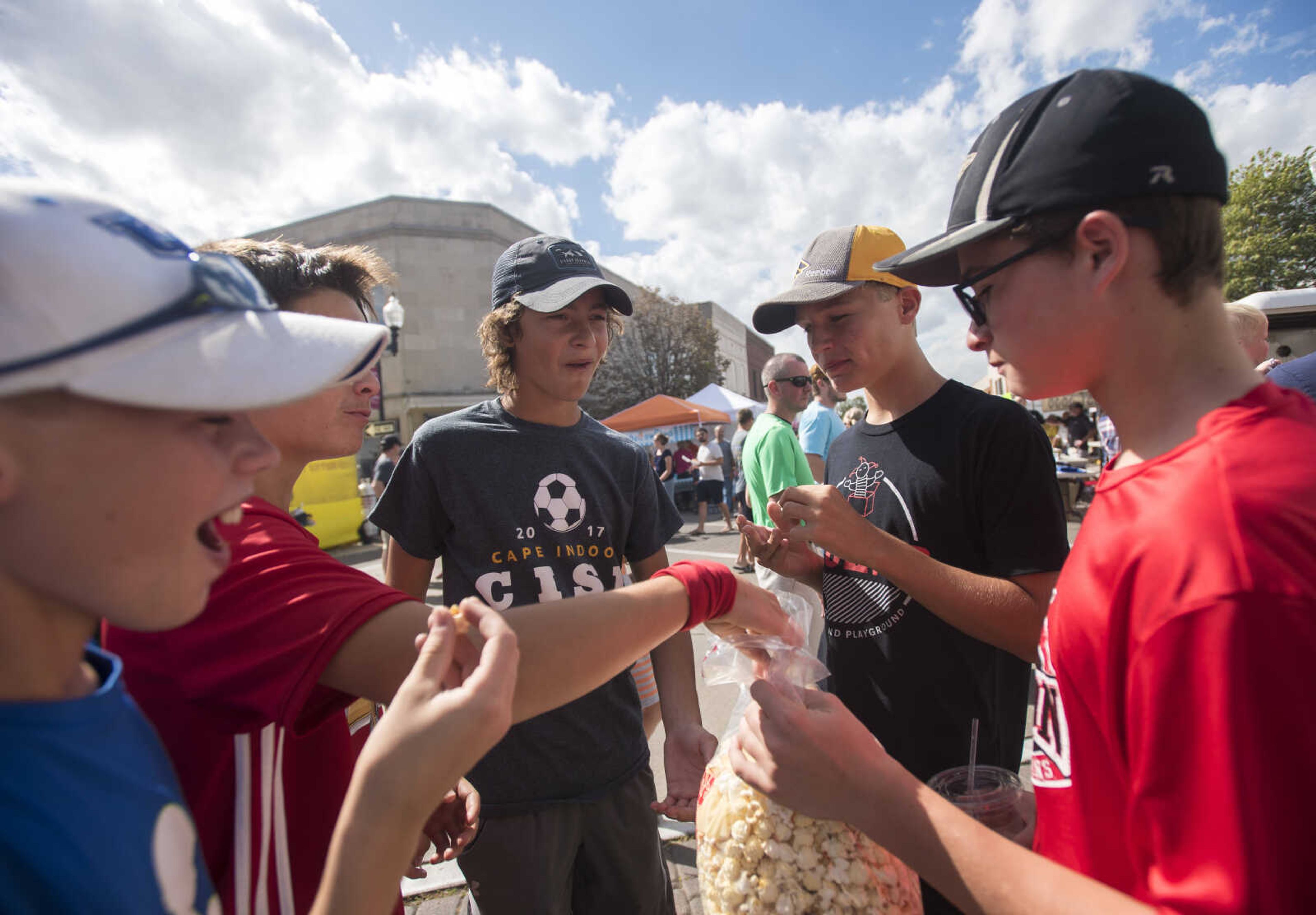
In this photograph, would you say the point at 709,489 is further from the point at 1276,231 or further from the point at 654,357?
the point at 1276,231

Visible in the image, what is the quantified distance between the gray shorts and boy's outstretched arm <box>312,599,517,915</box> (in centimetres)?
128

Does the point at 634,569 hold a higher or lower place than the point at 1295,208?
lower

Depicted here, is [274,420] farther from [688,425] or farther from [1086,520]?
[688,425]

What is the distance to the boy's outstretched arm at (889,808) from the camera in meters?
0.82

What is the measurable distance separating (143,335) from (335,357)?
0.69 ft

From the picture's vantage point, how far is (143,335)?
0.69 meters

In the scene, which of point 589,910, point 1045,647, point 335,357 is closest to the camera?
point 335,357

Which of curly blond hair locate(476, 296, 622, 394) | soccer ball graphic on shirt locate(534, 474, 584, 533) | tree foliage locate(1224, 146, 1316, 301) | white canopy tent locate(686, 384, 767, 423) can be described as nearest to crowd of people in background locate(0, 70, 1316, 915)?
soccer ball graphic on shirt locate(534, 474, 584, 533)

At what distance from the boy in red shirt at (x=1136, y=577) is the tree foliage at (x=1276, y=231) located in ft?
111

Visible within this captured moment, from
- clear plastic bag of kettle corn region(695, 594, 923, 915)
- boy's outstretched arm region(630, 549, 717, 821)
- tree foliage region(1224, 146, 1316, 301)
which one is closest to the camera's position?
clear plastic bag of kettle corn region(695, 594, 923, 915)

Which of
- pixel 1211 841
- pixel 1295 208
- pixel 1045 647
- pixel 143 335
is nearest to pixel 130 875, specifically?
pixel 143 335

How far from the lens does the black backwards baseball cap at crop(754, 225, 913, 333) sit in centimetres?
218

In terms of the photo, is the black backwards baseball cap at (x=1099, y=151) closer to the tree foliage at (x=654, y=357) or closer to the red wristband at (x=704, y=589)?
the red wristband at (x=704, y=589)

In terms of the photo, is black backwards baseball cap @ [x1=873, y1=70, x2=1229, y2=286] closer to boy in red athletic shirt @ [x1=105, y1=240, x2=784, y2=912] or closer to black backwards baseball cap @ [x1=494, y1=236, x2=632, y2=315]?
boy in red athletic shirt @ [x1=105, y1=240, x2=784, y2=912]
